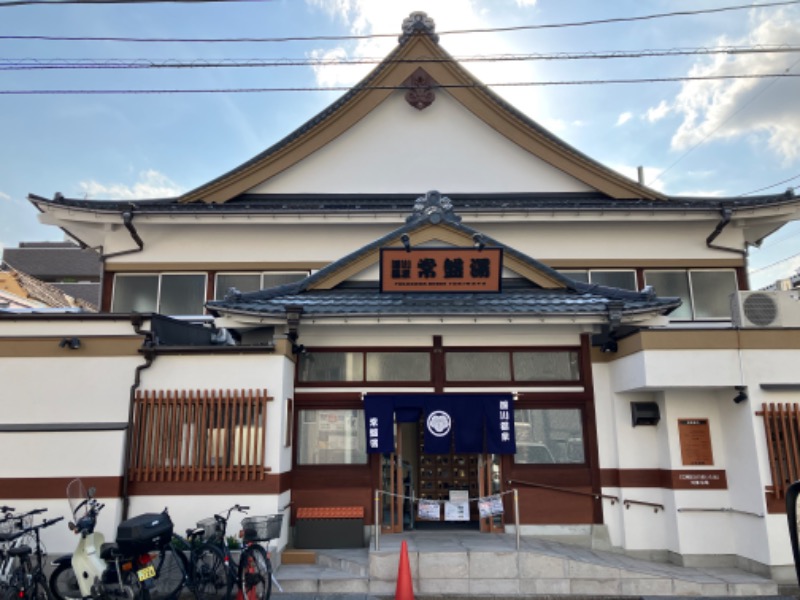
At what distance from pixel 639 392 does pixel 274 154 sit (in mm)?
10581

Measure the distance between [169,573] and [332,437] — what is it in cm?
372

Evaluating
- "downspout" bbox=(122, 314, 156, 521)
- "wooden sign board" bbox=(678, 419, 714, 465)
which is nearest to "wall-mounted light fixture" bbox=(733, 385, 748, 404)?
"wooden sign board" bbox=(678, 419, 714, 465)

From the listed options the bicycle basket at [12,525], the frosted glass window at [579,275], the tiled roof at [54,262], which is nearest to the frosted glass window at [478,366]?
the frosted glass window at [579,275]

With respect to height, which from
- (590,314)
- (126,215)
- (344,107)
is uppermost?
(344,107)

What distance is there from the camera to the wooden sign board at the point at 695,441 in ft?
32.6

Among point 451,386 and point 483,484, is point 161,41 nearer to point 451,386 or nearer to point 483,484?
point 451,386

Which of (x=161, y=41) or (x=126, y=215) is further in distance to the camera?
(x=126, y=215)

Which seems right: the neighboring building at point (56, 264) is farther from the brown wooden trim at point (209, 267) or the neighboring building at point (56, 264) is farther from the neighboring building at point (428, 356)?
the neighboring building at point (428, 356)

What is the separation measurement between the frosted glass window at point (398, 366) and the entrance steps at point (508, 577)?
328cm

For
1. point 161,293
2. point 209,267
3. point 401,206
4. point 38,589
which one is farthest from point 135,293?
point 38,589

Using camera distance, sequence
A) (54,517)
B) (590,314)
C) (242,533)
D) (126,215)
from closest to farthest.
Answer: (242,533)
(54,517)
(590,314)
(126,215)

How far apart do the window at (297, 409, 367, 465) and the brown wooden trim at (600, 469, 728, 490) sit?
16.1 feet

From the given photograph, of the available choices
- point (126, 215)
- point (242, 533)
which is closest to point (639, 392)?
point (242, 533)

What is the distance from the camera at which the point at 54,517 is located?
888 centimetres
